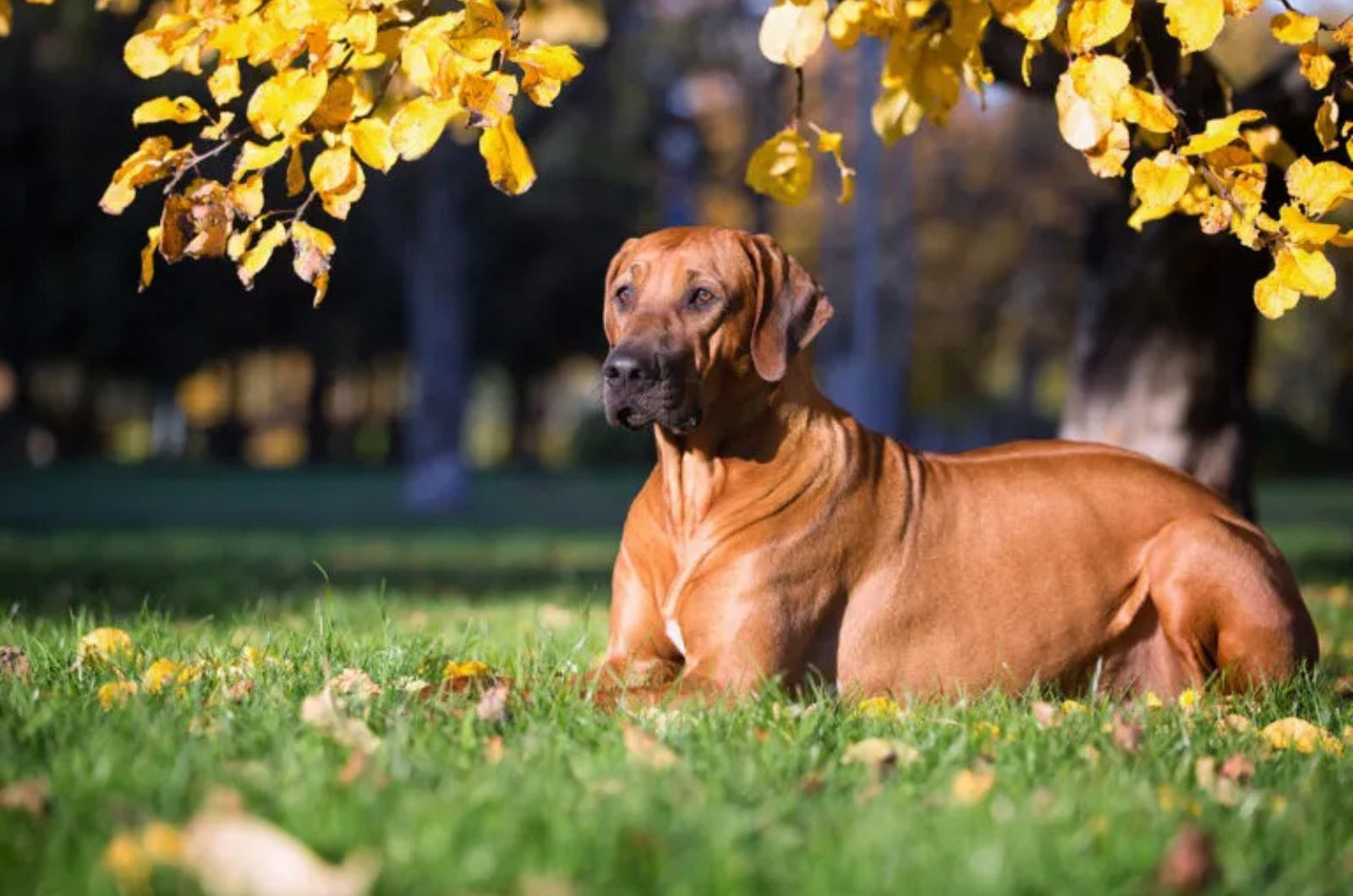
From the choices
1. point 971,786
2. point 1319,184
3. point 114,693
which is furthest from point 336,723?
point 1319,184

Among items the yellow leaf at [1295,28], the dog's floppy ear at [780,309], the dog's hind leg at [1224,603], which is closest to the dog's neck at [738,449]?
the dog's floppy ear at [780,309]

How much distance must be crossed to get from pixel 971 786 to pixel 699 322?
174 centimetres

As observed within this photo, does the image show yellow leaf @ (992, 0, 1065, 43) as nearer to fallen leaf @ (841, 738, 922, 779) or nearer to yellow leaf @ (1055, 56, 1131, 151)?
yellow leaf @ (1055, 56, 1131, 151)

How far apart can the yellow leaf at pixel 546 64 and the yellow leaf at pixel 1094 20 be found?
1264mm

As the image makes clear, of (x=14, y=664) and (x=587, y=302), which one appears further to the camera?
(x=587, y=302)

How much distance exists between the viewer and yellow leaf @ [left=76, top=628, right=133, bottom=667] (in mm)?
4422

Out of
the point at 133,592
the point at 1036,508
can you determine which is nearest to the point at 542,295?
the point at 133,592

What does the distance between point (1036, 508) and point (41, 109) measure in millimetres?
31543

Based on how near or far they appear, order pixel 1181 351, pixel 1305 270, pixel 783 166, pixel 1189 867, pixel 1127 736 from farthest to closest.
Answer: pixel 1181 351
pixel 783 166
pixel 1305 270
pixel 1127 736
pixel 1189 867

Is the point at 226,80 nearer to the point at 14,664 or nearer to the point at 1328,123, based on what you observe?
the point at 14,664

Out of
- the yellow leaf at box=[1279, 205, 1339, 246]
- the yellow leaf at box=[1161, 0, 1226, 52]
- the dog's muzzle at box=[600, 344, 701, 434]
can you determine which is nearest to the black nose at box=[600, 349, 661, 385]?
the dog's muzzle at box=[600, 344, 701, 434]

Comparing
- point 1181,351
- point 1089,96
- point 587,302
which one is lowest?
point 587,302

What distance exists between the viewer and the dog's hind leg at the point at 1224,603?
470 cm

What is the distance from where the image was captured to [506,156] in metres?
4.05
